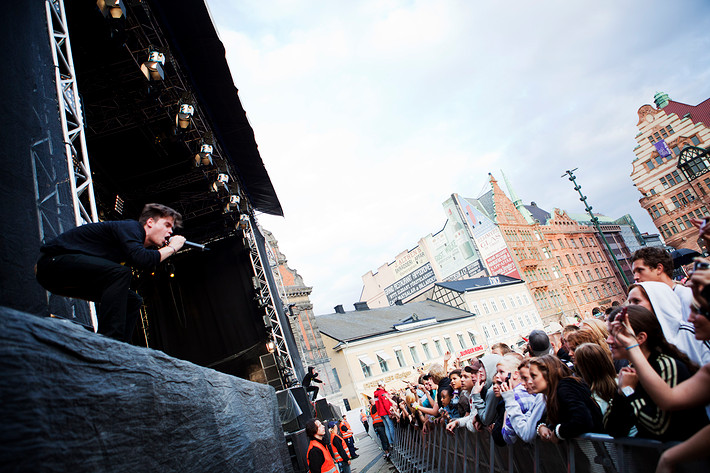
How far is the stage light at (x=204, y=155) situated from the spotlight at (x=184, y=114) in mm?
1156

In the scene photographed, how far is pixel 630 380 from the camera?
2.61m

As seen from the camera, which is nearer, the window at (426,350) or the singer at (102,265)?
the singer at (102,265)

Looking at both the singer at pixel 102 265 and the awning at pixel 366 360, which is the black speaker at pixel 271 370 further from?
the awning at pixel 366 360

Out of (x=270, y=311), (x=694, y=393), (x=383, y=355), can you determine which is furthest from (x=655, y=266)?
(x=383, y=355)

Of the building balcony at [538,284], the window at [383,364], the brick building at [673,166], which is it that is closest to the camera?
the window at [383,364]

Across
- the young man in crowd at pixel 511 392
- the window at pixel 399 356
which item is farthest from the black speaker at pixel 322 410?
the window at pixel 399 356

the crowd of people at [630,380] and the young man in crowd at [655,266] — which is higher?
the young man in crowd at [655,266]

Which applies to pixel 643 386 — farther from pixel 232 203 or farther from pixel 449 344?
pixel 449 344

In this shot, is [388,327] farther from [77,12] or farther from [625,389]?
[625,389]

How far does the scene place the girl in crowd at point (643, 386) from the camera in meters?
2.18

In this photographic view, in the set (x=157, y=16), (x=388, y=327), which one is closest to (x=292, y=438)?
(x=157, y=16)

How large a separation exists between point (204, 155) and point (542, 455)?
10.5 metres

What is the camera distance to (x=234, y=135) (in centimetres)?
1300

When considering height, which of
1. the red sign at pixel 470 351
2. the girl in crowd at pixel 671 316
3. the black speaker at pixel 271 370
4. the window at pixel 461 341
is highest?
the black speaker at pixel 271 370
